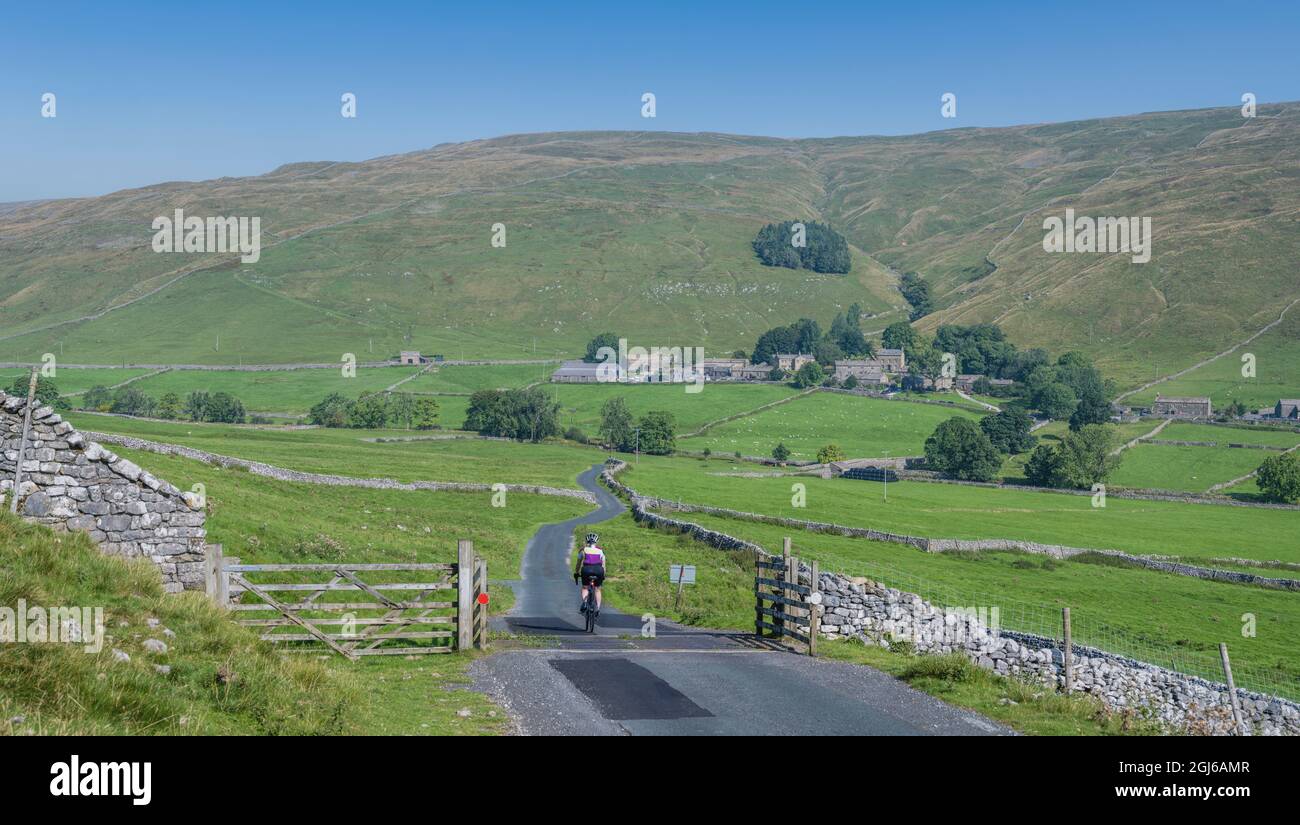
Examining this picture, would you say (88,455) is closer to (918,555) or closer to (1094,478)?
(918,555)

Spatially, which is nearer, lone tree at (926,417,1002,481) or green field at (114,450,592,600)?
green field at (114,450,592,600)

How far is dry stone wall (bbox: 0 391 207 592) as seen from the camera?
65.4 ft

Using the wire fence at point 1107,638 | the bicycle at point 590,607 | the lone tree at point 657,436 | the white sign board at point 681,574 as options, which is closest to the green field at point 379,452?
the lone tree at point 657,436

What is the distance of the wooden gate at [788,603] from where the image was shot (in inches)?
943

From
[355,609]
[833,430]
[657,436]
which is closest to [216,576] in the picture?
[355,609]

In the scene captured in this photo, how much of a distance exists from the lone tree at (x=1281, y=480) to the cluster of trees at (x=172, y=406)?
479ft

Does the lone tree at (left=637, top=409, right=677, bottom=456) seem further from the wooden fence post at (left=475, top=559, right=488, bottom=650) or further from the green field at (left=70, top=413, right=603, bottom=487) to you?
the wooden fence post at (left=475, top=559, right=488, bottom=650)

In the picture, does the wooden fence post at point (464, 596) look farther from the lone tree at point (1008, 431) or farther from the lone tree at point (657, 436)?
the lone tree at point (1008, 431)

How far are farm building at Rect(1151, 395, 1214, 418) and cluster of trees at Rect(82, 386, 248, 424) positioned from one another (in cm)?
16182

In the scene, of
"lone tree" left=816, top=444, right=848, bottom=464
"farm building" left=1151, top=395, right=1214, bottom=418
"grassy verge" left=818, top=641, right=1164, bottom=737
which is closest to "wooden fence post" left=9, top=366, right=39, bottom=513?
"grassy verge" left=818, top=641, right=1164, bottom=737

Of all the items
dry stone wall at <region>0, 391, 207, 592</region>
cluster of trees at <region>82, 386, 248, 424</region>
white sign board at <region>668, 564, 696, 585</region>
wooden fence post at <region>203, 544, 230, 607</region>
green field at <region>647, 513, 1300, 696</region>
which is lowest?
green field at <region>647, 513, 1300, 696</region>

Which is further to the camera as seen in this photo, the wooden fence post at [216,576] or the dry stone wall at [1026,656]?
the dry stone wall at [1026,656]
